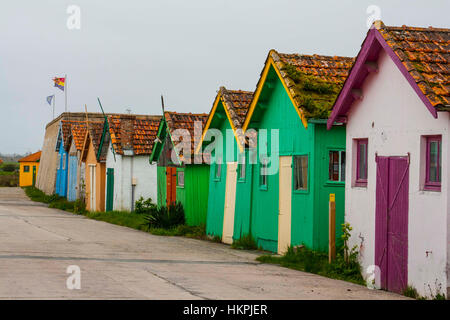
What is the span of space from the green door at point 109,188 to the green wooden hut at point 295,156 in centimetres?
1677

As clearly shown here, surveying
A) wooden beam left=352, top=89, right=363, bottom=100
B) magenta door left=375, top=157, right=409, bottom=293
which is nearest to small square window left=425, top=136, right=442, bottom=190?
magenta door left=375, top=157, right=409, bottom=293

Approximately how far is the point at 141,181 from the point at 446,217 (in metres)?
25.0

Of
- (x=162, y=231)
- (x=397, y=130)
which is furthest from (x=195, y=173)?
(x=397, y=130)

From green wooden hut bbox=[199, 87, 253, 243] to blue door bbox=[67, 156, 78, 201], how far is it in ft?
86.2

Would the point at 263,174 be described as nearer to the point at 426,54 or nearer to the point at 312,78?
the point at 312,78

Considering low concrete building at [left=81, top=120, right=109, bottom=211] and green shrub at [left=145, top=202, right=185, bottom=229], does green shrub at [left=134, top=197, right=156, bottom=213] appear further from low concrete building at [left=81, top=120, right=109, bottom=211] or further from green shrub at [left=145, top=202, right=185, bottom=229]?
green shrub at [left=145, top=202, right=185, bottom=229]

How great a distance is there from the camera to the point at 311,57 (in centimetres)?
1966

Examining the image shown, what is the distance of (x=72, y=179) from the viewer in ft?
167

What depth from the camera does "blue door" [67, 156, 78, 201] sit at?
49688 mm

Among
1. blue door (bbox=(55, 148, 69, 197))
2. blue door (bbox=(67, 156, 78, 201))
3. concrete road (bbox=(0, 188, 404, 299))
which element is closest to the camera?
concrete road (bbox=(0, 188, 404, 299))

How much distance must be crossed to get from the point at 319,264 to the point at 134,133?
2206 centimetres

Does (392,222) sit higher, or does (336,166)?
(336,166)

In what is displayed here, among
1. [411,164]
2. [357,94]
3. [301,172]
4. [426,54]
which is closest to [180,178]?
[301,172]
